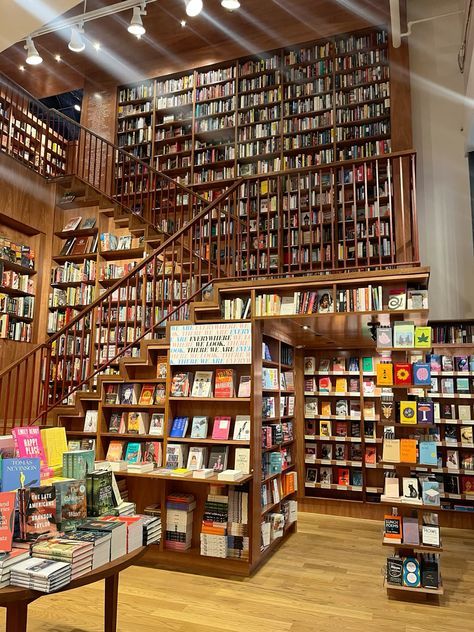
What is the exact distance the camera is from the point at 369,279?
13.0ft

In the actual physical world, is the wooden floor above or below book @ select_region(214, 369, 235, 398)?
below

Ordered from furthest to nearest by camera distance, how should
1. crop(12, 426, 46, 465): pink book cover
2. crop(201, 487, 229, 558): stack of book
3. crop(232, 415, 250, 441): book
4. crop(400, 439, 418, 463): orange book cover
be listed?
1. crop(232, 415, 250, 441): book
2. crop(201, 487, 229, 558): stack of book
3. crop(400, 439, 418, 463): orange book cover
4. crop(12, 426, 46, 465): pink book cover

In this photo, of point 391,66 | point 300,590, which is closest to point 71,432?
point 300,590

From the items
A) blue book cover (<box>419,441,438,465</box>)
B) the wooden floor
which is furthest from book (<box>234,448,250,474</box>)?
blue book cover (<box>419,441,438,465</box>)

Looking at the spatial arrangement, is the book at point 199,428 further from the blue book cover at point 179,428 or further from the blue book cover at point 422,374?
the blue book cover at point 422,374

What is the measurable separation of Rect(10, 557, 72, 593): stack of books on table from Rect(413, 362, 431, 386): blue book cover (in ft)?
9.03

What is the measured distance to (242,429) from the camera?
4.25 meters

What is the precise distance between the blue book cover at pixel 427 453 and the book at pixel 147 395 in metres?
2.36

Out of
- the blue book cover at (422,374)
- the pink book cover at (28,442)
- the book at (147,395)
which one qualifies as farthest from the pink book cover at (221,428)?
the pink book cover at (28,442)

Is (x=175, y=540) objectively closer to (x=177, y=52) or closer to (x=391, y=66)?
(x=391, y=66)

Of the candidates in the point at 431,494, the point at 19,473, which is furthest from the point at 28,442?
the point at 431,494

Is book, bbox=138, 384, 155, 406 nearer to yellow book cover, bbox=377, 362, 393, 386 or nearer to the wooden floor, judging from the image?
the wooden floor

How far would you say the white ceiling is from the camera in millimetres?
2773

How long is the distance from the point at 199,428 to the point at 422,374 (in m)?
1.93
